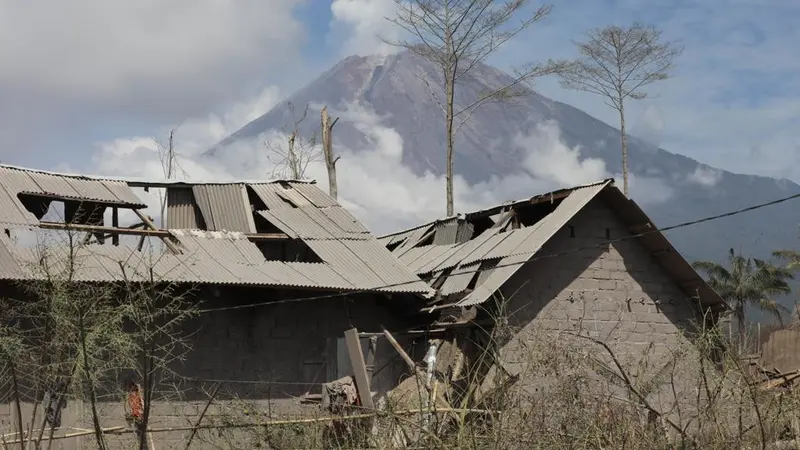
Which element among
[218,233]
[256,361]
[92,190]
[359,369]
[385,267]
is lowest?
[359,369]

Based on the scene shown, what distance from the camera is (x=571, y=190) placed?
58.5ft

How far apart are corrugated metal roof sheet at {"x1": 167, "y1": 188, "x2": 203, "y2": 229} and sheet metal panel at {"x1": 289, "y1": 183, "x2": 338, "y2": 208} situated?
86.8 inches

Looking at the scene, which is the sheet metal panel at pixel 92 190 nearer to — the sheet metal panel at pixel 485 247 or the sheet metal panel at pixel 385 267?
the sheet metal panel at pixel 385 267

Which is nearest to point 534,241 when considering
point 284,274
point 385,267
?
point 385,267

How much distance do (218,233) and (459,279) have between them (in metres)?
4.30

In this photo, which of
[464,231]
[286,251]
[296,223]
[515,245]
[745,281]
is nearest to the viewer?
[515,245]

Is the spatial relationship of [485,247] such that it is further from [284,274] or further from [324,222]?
[284,274]

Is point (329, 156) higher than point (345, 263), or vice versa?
point (329, 156)

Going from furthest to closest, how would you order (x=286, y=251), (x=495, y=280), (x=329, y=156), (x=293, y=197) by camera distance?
(x=329, y=156), (x=293, y=197), (x=286, y=251), (x=495, y=280)

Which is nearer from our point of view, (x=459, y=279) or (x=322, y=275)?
(x=322, y=275)

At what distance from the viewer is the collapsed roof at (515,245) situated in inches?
661

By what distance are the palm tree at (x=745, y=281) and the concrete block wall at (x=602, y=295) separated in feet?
84.4

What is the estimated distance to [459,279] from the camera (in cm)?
1817

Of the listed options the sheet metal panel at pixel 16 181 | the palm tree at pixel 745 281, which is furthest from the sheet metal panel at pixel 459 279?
the palm tree at pixel 745 281
